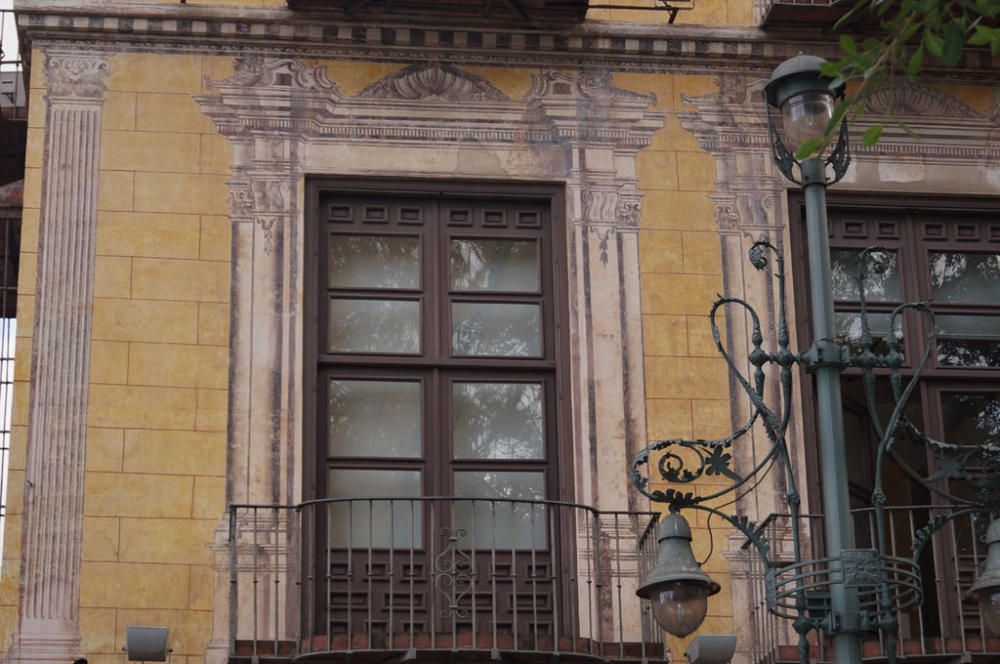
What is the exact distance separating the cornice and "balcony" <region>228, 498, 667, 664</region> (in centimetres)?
328

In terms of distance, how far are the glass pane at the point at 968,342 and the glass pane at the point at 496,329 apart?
282 centimetres

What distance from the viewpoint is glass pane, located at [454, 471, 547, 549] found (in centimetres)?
1343

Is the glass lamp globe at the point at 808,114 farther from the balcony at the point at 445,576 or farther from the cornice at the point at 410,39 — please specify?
the cornice at the point at 410,39

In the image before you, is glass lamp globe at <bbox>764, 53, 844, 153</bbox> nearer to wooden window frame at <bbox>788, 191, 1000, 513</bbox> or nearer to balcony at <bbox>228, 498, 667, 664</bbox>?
balcony at <bbox>228, 498, 667, 664</bbox>

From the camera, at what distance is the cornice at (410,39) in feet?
47.1

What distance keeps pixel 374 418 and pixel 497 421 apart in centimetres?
83

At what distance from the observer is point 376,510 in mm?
13539

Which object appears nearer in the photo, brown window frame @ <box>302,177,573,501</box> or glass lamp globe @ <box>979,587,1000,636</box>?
glass lamp globe @ <box>979,587,1000,636</box>

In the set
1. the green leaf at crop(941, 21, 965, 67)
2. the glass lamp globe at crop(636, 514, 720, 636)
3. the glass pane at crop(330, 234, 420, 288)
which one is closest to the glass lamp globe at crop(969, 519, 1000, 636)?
the glass lamp globe at crop(636, 514, 720, 636)

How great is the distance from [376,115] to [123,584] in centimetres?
374

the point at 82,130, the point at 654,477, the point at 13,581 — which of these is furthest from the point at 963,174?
the point at 13,581

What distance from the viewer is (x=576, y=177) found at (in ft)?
47.2

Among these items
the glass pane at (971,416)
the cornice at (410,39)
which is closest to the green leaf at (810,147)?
the glass pane at (971,416)

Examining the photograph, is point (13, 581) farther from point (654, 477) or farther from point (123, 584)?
point (654, 477)
